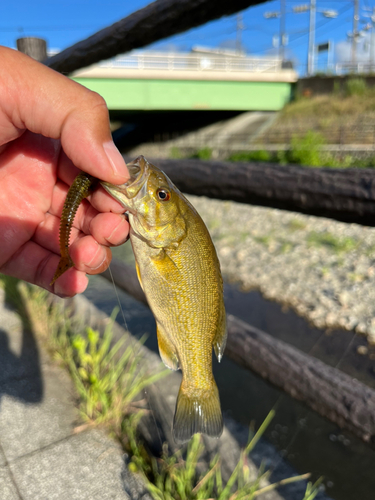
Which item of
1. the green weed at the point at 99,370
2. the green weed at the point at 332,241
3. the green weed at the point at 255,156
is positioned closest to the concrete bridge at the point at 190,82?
the green weed at the point at 255,156

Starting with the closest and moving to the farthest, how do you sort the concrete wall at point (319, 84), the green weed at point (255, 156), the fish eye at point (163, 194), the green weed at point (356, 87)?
the fish eye at point (163, 194) → the green weed at point (255, 156) → the green weed at point (356, 87) → the concrete wall at point (319, 84)

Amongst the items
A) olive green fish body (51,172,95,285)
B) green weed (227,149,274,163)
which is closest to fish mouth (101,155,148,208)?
olive green fish body (51,172,95,285)

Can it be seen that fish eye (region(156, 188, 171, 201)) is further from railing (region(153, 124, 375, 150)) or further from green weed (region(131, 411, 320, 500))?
railing (region(153, 124, 375, 150))

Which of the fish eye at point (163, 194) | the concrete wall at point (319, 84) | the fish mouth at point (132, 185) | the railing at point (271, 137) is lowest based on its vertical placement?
the railing at point (271, 137)

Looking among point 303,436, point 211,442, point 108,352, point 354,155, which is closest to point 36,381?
point 108,352

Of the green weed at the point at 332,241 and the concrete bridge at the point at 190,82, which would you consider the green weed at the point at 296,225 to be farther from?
the concrete bridge at the point at 190,82

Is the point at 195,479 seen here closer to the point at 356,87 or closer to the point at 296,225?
the point at 296,225

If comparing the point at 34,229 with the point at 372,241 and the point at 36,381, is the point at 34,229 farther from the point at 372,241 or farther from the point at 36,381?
the point at 372,241
